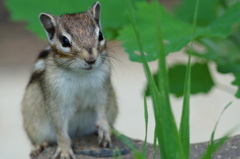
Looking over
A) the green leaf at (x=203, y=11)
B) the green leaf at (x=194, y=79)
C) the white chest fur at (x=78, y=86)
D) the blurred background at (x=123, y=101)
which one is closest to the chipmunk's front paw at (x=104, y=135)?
the white chest fur at (x=78, y=86)

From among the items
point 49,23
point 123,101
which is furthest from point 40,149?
point 123,101

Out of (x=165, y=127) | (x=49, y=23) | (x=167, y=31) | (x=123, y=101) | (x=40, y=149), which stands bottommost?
(x=123, y=101)

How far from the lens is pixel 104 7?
588 cm

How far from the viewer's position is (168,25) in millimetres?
5262

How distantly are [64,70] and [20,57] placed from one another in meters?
6.68

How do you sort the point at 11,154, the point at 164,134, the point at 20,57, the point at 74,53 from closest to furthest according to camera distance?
1. the point at 164,134
2. the point at 74,53
3. the point at 11,154
4. the point at 20,57

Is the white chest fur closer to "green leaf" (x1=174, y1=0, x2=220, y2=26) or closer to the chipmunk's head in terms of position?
the chipmunk's head

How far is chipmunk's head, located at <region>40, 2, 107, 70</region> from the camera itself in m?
4.02

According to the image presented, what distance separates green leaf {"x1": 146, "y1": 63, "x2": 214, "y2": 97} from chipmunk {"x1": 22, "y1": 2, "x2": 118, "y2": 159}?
0.94 meters

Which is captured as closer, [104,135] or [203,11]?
[104,135]

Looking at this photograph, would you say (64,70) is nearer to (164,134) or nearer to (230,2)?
(164,134)

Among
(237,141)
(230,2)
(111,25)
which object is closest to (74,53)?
(237,141)

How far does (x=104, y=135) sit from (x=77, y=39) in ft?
3.08

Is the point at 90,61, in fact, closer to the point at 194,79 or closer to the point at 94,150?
the point at 94,150
